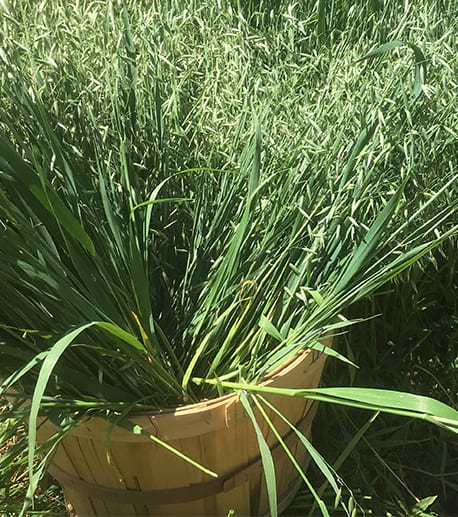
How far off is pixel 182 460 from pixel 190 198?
1.10ft

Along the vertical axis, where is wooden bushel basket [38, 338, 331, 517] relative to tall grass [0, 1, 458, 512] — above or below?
below

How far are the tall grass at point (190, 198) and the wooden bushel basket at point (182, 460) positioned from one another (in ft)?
0.13

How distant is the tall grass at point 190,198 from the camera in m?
0.84

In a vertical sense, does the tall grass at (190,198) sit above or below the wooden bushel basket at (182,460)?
above

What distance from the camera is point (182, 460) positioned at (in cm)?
92

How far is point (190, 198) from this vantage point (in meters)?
0.96

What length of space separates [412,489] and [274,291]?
54 centimetres

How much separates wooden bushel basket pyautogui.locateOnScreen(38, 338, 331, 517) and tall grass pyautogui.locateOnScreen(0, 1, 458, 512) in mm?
41

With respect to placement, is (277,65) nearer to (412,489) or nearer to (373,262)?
(373,262)

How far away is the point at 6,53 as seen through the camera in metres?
0.83

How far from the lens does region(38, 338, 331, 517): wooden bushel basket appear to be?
86 centimetres

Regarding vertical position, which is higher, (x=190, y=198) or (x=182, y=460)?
(x=190, y=198)

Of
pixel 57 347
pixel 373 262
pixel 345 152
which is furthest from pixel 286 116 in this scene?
pixel 57 347

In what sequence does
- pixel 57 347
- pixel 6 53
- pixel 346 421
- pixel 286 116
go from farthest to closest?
pixel 346 421
pixel 286 116
pixel 6 53
pixel 57 347
